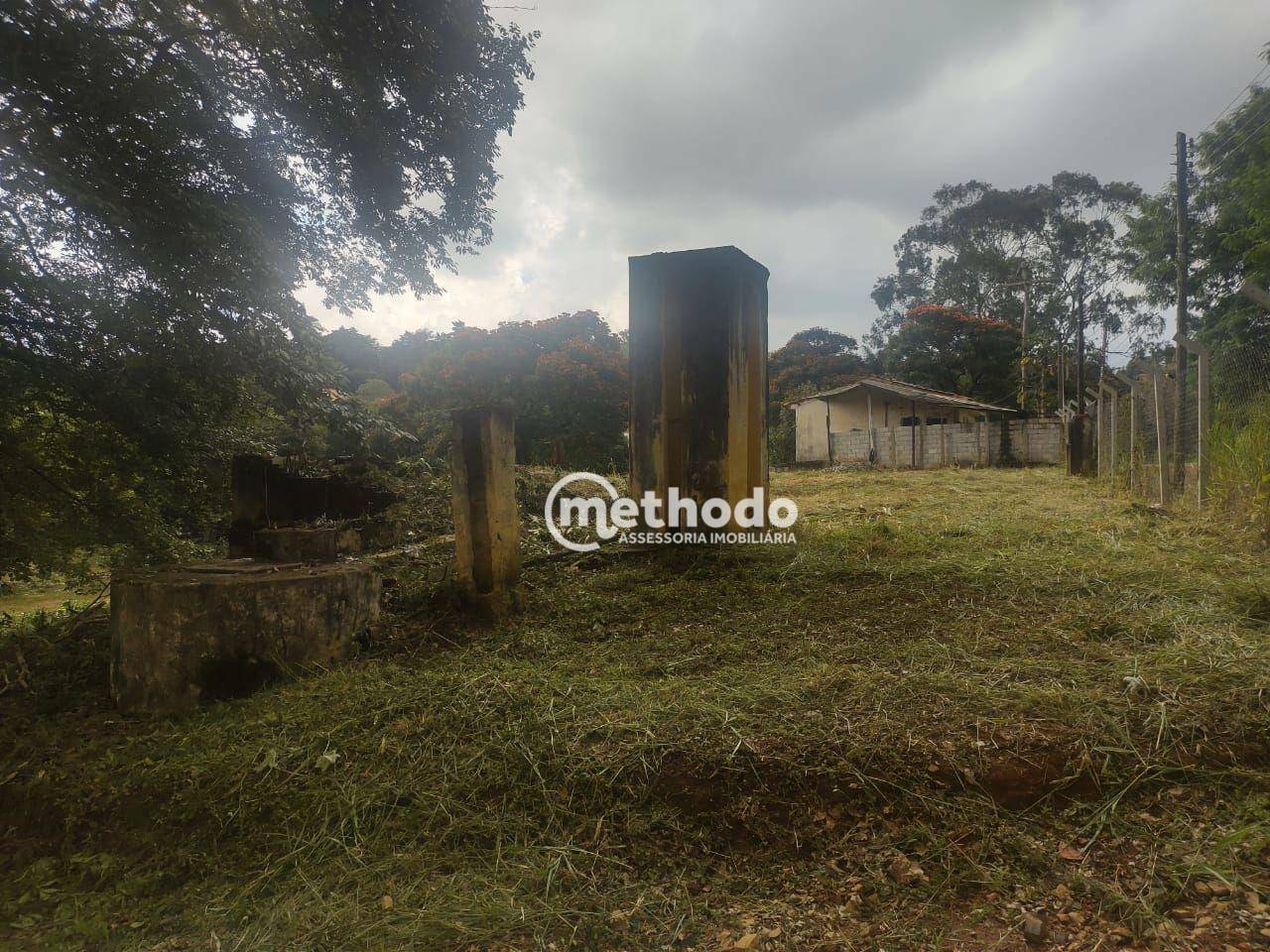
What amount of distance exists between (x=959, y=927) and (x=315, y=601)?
260 cm

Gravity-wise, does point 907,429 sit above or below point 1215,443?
above

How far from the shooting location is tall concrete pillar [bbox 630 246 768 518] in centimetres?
423

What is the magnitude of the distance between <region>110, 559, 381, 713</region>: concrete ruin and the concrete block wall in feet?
55.5

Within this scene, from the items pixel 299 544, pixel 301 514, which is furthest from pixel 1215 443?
pixel 301 514

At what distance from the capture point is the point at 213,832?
1909mm

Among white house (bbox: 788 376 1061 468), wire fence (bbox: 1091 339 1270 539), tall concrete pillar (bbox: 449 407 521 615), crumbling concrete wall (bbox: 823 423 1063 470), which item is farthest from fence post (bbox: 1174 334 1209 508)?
white house (bbox: 788 376 1061 468)

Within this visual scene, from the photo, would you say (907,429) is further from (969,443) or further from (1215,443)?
(1215,443)

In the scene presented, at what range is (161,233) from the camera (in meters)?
3.14

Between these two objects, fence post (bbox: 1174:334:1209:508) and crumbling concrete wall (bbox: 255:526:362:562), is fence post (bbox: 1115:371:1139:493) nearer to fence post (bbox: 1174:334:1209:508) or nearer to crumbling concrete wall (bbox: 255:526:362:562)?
fence post (bbox: 1174:334:1209:508)

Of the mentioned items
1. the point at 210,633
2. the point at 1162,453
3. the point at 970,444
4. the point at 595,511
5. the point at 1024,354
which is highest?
the point at 1024,354

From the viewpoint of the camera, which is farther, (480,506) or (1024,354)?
(1024,354)

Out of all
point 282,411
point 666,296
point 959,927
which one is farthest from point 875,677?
point 282,411

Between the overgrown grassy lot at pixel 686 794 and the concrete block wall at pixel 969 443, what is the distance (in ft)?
51.6

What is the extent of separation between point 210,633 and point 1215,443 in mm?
6973
